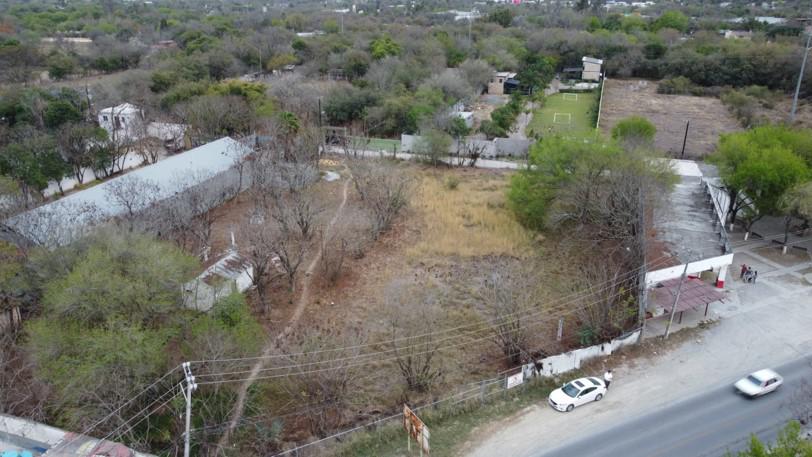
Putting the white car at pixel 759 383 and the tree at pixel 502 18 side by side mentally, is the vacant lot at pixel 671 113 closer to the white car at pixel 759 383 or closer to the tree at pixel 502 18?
the white car at pixel 759 383

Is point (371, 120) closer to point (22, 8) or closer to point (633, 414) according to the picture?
point (633, 414)

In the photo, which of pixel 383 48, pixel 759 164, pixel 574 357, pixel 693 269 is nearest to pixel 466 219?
pixel 693 269

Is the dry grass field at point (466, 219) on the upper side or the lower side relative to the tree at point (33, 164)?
lower

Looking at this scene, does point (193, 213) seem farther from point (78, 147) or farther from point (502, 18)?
point (502, 18)

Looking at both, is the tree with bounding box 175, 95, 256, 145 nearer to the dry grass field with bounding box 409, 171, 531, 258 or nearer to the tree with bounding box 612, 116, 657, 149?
the dry grass field with bounding box 409, 171, 531, 258

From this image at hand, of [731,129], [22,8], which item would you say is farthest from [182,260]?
[22,8]

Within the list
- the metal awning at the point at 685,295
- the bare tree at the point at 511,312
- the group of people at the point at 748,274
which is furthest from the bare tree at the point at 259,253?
the group of people at the point at 748,274
